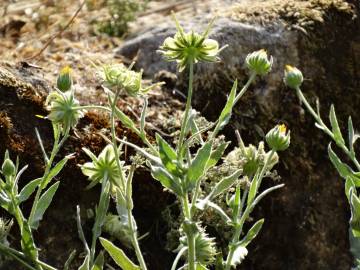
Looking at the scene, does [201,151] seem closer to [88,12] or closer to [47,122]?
[47,122]

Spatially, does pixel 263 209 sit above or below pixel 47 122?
below

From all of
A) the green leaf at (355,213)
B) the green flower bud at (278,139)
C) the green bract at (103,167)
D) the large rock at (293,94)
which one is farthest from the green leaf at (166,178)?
the large rock at (293,94)

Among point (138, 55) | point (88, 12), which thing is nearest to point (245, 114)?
point (138, 55)

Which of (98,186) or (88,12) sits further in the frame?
(88,12)

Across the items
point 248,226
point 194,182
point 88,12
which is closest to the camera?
point 194,182

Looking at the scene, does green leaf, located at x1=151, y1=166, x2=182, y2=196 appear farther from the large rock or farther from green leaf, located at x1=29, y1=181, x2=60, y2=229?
the large rock

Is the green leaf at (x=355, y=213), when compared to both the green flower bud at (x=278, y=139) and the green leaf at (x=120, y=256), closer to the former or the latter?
the green flower bud at (x=278, y=139)

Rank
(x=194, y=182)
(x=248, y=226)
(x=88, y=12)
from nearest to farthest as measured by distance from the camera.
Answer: (x=194, y=182) → (x=248, y=226) → (x=88, y=12)
